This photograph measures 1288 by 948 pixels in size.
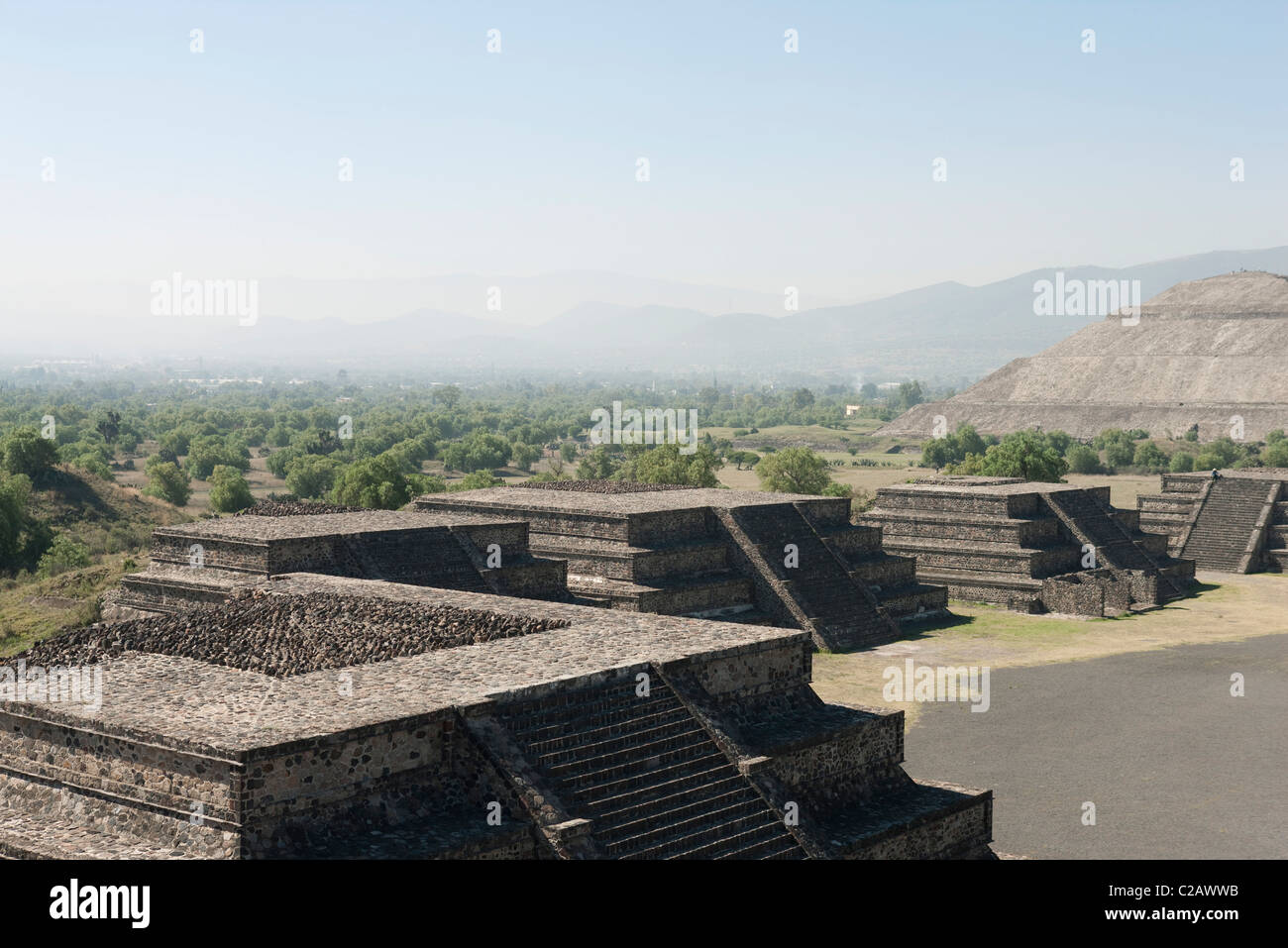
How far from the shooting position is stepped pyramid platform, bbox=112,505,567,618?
2836 cm

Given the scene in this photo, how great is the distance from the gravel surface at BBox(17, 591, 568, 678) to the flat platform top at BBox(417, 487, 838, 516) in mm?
13949

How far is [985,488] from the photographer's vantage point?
46969 millimetres

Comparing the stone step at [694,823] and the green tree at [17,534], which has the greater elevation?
the green tree at [17,534]

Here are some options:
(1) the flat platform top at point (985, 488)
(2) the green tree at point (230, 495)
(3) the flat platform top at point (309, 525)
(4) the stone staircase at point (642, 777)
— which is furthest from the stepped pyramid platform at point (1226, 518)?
(2) the green tree at point (230, 495)

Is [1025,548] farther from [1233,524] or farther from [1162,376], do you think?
[1162,376]

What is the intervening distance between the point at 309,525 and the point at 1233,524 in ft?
129

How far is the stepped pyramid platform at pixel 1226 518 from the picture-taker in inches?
2083

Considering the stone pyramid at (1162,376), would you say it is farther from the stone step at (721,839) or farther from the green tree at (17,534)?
the stone step at (721,839)

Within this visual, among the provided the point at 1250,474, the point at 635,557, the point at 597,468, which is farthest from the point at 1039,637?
the point at 597,468

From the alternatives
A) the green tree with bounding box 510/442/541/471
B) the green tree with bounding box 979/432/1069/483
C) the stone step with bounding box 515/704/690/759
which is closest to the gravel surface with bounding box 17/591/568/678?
the stone step with bounding box 515/704/690/759

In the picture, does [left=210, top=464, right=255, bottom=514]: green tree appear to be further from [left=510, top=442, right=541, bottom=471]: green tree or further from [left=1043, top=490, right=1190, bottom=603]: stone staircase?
[left=510, top=442, right=541, bottom=471]: green tree

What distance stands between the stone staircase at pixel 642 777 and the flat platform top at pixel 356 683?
0.56 meters

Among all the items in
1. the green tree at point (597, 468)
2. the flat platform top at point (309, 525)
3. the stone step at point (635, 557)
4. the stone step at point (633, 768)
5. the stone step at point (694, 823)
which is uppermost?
the flat platform top at point (309, 525)
